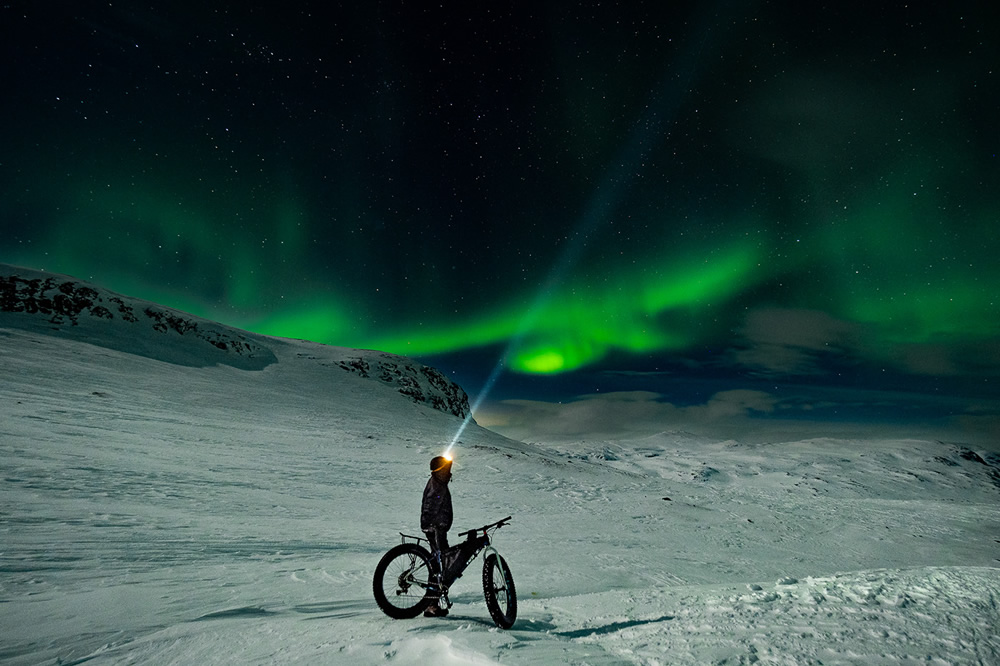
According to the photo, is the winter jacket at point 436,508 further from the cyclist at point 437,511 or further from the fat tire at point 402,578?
the fat tire at point 402,578

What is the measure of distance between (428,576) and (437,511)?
2.41 feet

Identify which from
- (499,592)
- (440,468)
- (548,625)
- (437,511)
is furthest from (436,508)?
(548,625)

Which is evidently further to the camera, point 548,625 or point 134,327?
point 134,327

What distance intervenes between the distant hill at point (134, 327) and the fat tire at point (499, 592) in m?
53.0

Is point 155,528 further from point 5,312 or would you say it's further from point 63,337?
point 5,312

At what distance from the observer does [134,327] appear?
184 ft


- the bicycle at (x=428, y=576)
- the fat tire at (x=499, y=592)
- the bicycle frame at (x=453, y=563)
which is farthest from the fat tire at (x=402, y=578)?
the fat tire at (x=499, y=592)

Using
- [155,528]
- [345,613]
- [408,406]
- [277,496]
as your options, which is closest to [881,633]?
[345,613]

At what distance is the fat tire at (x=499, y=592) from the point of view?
494 cm

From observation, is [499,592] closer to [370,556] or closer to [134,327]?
[370,556]

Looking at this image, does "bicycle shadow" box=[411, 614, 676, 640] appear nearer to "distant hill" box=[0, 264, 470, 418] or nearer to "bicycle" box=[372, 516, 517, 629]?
"bicycle" box=[372, 516, 517, 629]

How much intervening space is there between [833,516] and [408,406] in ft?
133

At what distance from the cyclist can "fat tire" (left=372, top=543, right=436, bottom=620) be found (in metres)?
0.14

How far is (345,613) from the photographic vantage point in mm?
5926
